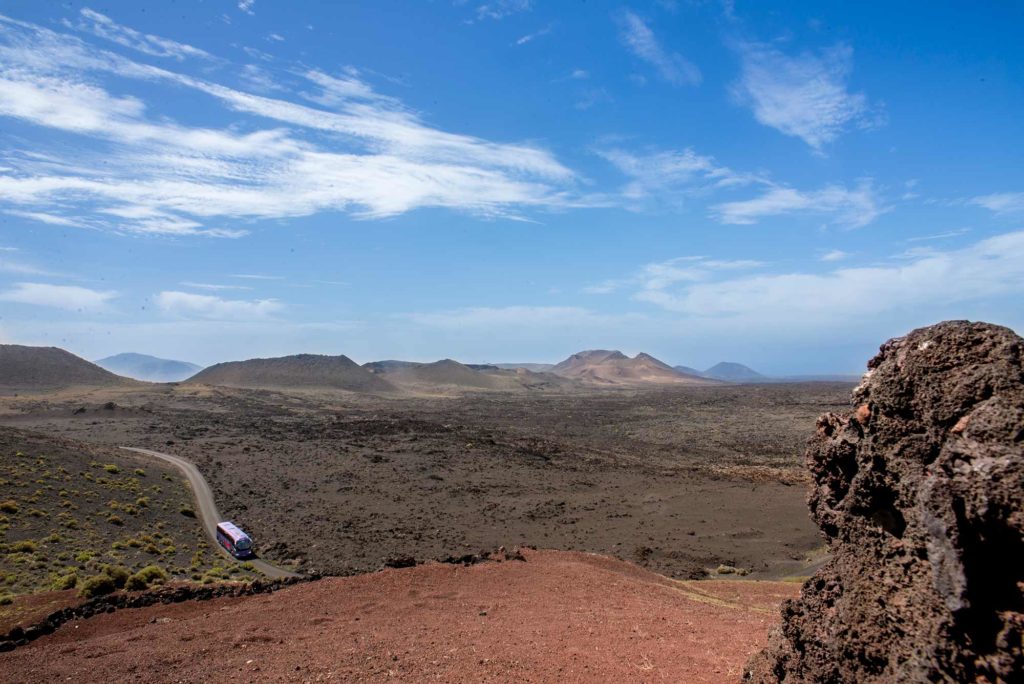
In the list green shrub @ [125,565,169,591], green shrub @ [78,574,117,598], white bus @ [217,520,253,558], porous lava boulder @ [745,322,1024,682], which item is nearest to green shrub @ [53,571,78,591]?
green shrub @ [125,565,169,591]

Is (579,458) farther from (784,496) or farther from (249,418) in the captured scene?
(249,418)

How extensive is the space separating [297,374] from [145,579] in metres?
154

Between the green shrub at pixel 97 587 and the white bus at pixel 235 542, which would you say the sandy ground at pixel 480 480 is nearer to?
the white bus at pixel 235 542

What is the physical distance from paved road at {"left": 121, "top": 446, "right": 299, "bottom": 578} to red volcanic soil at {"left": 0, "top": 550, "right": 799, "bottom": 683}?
30.0 feet

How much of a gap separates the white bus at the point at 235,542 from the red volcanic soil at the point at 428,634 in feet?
48.9

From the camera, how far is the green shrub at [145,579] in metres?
17.2

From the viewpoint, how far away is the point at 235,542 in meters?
28.7

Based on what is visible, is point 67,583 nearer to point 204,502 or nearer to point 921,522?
point 204,502

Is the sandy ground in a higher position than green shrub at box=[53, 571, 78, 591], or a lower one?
lower

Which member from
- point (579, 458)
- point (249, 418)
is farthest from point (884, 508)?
point (249, 418)

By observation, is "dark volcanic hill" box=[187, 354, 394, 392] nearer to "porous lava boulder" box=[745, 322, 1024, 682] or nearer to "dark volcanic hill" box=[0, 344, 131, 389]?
"dark volcanic hill" box=[0, 344, 131, 389]

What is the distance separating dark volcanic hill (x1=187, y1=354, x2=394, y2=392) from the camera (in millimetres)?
158250

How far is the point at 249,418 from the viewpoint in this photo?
80.2m

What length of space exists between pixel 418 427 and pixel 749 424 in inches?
1827
